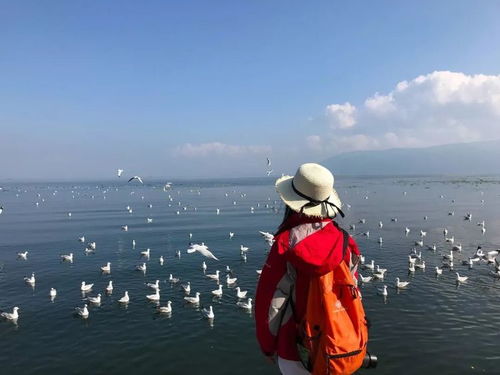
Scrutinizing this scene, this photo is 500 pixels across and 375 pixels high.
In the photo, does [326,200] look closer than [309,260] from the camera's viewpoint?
No

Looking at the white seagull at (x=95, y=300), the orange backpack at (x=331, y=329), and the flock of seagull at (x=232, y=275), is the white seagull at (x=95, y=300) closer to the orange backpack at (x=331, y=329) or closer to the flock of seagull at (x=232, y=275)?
the flock of seagull at (x=232, y=275)

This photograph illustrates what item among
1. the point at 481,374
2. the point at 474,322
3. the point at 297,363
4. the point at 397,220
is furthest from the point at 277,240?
the point at 397,220

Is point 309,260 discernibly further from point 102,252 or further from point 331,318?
point 102,252

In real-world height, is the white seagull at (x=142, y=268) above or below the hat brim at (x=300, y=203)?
below

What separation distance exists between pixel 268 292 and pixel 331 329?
2.47 feet

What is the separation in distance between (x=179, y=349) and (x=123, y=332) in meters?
3.67

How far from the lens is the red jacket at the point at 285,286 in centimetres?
414

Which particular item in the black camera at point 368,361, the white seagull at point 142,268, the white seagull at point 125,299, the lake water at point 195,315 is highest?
the black camera at point 368,361

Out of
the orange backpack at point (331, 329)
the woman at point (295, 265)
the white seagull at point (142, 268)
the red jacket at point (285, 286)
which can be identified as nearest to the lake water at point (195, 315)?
the white seagull at point (142, 268)

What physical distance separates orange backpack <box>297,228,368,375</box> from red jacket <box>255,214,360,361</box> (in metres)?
0.13

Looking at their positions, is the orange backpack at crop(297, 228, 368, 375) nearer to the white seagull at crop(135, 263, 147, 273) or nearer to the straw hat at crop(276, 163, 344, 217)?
the straw hat at crop(276, 163, 344, 217)

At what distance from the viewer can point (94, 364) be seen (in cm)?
1725

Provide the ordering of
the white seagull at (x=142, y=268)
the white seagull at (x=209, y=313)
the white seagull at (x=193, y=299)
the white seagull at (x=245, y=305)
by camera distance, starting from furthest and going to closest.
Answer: the white seagull at (x=142, y=268)
the white seagull at (x=193, y=299)
the white seagull at (x=245, y=305)
the white seagull at (x=209, y=313)

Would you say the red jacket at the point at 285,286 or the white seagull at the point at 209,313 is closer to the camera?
the red jacket at the point at 285,286
